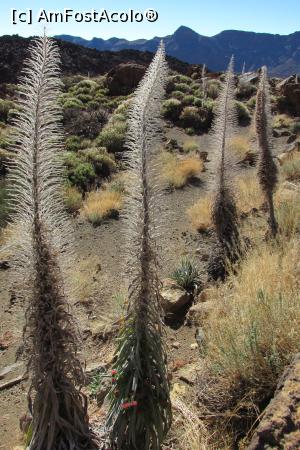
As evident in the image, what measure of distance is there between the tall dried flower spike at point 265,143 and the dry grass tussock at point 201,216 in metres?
1.39

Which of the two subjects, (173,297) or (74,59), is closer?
(173,297)

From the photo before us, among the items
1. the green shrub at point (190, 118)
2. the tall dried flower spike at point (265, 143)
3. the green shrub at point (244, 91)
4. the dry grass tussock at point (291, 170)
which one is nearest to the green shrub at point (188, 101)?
the green shrub at point (190, 118)

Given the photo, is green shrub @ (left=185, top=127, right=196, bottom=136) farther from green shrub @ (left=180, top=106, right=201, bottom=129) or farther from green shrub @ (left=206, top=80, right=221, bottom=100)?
green shrub @ (left=206, top=80, right=221, bottom=100)

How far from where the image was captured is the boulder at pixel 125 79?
26312mm

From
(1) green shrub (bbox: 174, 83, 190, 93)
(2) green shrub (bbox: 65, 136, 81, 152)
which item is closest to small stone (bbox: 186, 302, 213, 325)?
(2) green shrub (bbox: 65, 136, 81, 152)

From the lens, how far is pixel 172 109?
20156mm

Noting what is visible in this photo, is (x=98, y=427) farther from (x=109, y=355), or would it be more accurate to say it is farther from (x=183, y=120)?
(x=183, y=120)

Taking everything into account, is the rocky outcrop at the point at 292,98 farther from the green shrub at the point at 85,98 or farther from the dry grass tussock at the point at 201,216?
the dry grass tussock at the point at 201,216

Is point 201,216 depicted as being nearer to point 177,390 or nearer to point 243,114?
point 177,390

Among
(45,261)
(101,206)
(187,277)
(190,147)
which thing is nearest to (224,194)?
(187,277)

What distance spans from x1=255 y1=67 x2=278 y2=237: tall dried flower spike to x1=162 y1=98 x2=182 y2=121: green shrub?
13964 millimetres

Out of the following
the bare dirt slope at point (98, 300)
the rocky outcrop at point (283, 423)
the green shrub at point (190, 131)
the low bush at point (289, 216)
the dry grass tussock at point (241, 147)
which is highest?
the rocky outcrop at point (283, 423)

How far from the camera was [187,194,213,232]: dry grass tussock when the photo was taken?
7766 mm

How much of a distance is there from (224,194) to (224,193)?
0.05 feet
